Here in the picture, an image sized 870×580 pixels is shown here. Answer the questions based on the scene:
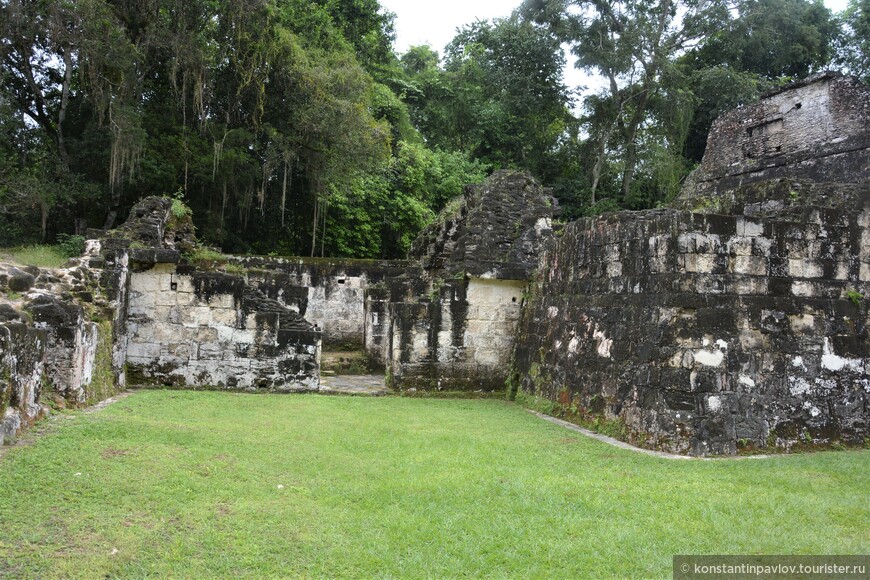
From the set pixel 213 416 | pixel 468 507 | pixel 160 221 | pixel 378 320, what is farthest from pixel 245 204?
pixel 468 507

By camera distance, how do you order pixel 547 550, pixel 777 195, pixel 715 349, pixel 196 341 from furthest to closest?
1. pixel 196 341
2. pixel 777 195
3. pixel 715 349
4. pixel 547 550

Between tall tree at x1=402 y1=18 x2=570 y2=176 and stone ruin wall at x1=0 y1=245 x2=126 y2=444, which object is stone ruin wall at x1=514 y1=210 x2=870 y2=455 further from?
tall tree at x1=402 y1=18 x2=570 y2=176

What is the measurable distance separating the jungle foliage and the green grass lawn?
41.7 ft

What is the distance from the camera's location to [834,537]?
4598 mm

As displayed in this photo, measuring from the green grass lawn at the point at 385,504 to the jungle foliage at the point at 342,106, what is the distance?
12.7 metres

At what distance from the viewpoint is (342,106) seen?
19.9m

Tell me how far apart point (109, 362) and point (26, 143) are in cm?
1126

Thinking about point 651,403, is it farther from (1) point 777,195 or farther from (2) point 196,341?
(2) point 196,341

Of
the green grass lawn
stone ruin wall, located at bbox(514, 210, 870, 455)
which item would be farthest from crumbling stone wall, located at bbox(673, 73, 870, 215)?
the green grass lawn

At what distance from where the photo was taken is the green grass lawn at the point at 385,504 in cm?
409

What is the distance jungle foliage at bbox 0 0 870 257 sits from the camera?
17.7 m

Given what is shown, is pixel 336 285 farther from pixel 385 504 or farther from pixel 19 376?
pixel 385 504

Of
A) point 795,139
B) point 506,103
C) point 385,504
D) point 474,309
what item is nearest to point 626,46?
point 506,103

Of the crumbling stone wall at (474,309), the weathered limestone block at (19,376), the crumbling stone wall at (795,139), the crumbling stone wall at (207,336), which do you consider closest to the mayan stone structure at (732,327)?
the crumbling stone wall at (474,309)
